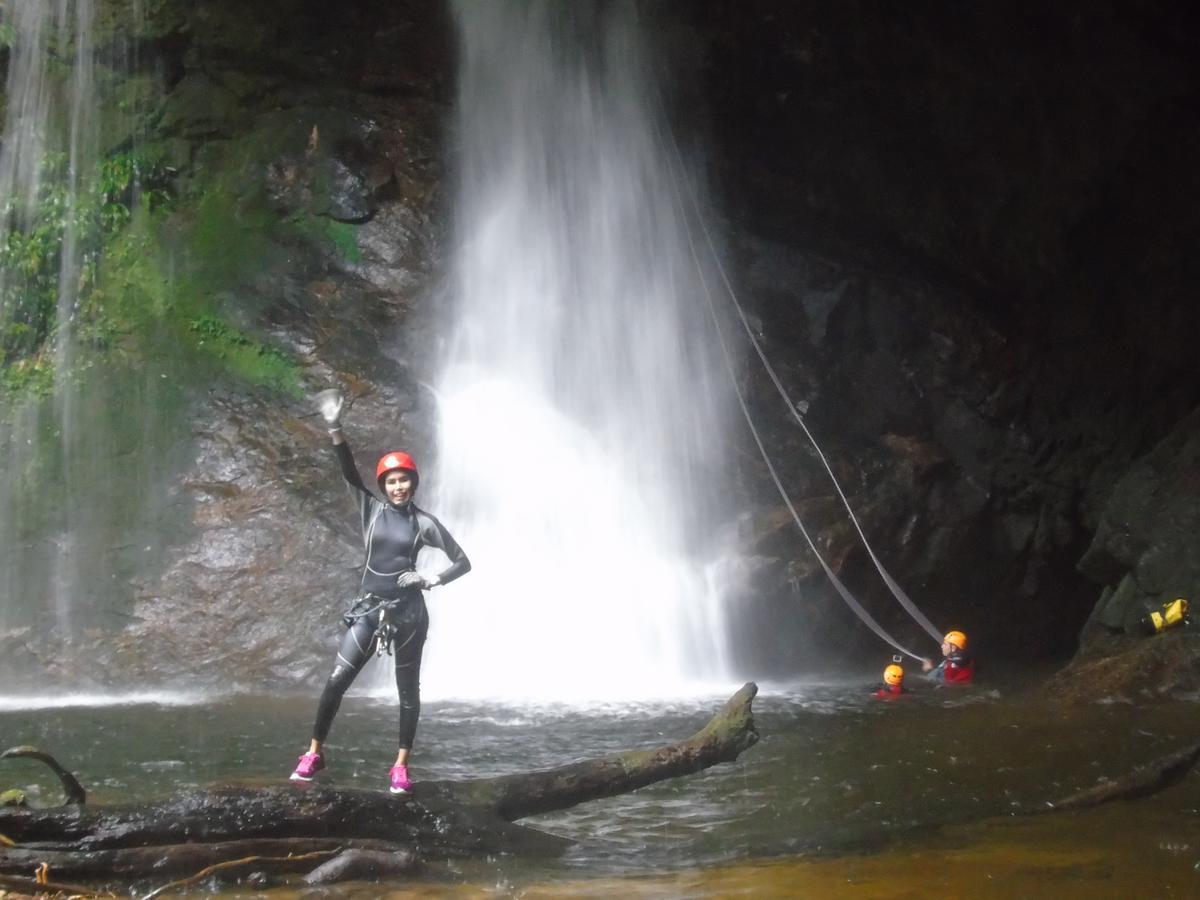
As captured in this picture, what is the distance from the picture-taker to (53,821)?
133 inches

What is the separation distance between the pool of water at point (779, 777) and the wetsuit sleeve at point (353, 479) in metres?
1.43

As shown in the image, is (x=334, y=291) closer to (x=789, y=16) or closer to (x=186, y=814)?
(x=789, y=16)

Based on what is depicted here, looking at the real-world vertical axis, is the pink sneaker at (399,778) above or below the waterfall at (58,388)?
below

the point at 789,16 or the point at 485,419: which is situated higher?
the point at 789,16

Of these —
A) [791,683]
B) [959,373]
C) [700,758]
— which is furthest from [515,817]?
[959,373]

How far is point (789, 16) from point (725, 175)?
2050 millimetres

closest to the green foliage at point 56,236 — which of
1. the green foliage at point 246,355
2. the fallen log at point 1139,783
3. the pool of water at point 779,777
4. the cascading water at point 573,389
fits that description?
the green foliage at point 246,355

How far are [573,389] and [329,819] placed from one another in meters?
9.07

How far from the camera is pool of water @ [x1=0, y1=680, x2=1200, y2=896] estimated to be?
377cm

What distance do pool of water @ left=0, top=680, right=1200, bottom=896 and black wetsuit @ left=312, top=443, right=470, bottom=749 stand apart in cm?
68

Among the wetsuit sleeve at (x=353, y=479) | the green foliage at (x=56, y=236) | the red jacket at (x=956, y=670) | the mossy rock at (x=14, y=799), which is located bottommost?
the red jacket at (x=956, y=670)

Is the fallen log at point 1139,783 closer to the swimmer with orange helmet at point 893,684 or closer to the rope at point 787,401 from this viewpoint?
the swimmer with orange helmet at point 893,684

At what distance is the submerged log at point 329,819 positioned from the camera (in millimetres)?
3355

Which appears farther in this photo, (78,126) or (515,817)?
(78,126)
